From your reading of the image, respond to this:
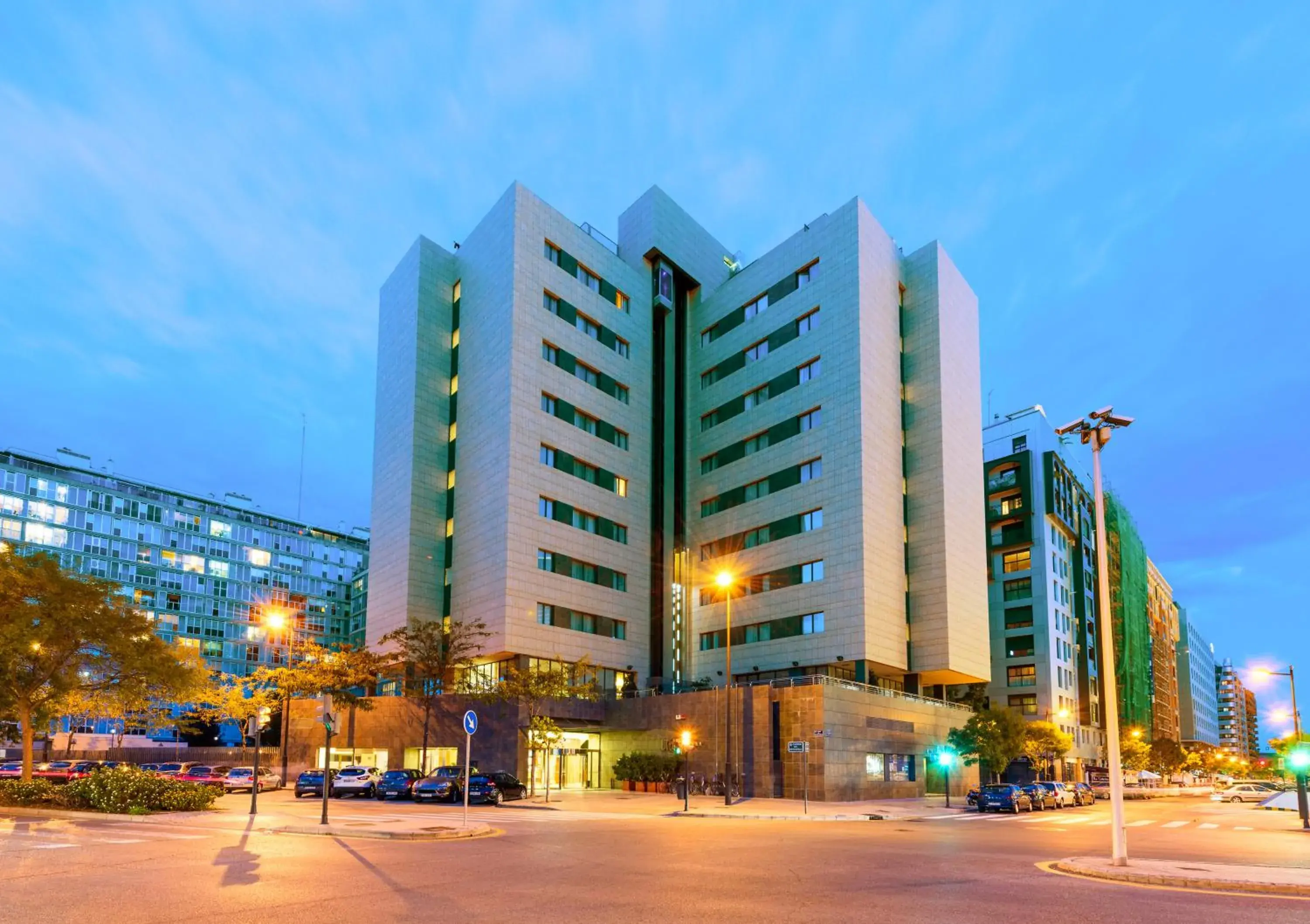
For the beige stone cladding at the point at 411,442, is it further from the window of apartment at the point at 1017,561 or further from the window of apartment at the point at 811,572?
the window of apartment at the point at 1017,561

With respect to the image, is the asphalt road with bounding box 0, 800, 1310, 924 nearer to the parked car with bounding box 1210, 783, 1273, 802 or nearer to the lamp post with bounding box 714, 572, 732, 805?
the lamp post with bounding box 714, 572, 732, 805

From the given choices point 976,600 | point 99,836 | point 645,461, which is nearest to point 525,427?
point 645,461

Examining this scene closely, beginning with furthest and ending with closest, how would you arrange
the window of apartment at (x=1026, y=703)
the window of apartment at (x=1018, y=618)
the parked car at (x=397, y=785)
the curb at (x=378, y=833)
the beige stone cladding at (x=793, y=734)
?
the window of apartment at (x=1018, y=618), the window of apartment at (x=1026, y=703), the beige stone cladding at (x=793, y=734), the parked car at (x=397, y=785), the curb at (x=378, y=833)

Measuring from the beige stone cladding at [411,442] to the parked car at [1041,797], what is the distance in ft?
140

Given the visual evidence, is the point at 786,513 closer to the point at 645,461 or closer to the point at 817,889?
the point at 645,461

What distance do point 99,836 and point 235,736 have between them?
433 ft

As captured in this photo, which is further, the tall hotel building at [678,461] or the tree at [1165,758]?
the tree at [1165,758]

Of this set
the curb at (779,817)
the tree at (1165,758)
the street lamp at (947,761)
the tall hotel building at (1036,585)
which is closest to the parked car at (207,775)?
the curb at (779,817)

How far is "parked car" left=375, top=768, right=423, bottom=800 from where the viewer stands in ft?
142

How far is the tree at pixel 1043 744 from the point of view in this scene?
2763 inches

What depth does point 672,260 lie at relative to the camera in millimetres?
85375

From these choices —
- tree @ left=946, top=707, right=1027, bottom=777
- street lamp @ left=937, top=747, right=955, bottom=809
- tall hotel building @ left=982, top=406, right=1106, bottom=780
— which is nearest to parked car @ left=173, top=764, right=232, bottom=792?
street lamp @ left=937, top=747, right=955, bottom=809

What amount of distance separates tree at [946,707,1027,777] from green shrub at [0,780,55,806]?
52006mm

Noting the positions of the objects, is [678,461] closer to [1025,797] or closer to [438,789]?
[1025,797]
